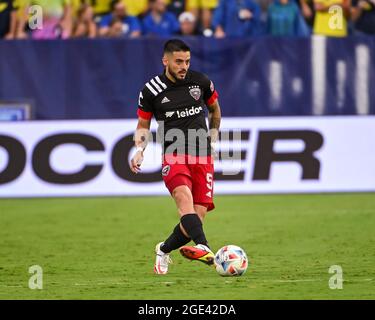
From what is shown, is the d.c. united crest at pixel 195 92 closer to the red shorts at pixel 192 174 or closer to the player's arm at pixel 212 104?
the player's arm at pixel 212 104

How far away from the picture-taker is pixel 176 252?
13711mm

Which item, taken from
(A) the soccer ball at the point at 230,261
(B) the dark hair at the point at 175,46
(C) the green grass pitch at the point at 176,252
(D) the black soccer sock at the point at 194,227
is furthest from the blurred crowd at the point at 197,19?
(A) the soccer ball at the point at 230,261

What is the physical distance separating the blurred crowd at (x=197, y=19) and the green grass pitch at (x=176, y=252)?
12.3 feet

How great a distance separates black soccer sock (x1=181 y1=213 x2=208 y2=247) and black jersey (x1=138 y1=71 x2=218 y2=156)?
73 centimetres

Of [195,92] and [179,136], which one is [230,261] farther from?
[195,92]

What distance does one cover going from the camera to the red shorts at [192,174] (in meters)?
11.0

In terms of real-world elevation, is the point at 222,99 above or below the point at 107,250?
above

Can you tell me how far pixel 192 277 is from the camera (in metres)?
11.1

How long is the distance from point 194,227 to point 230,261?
0.53 metres

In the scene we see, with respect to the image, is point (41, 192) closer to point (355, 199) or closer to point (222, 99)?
point (222, 99)

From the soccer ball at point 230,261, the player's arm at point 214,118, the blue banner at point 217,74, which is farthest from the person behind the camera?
the blue banner at point 217,74

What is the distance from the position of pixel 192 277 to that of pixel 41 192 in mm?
8341
